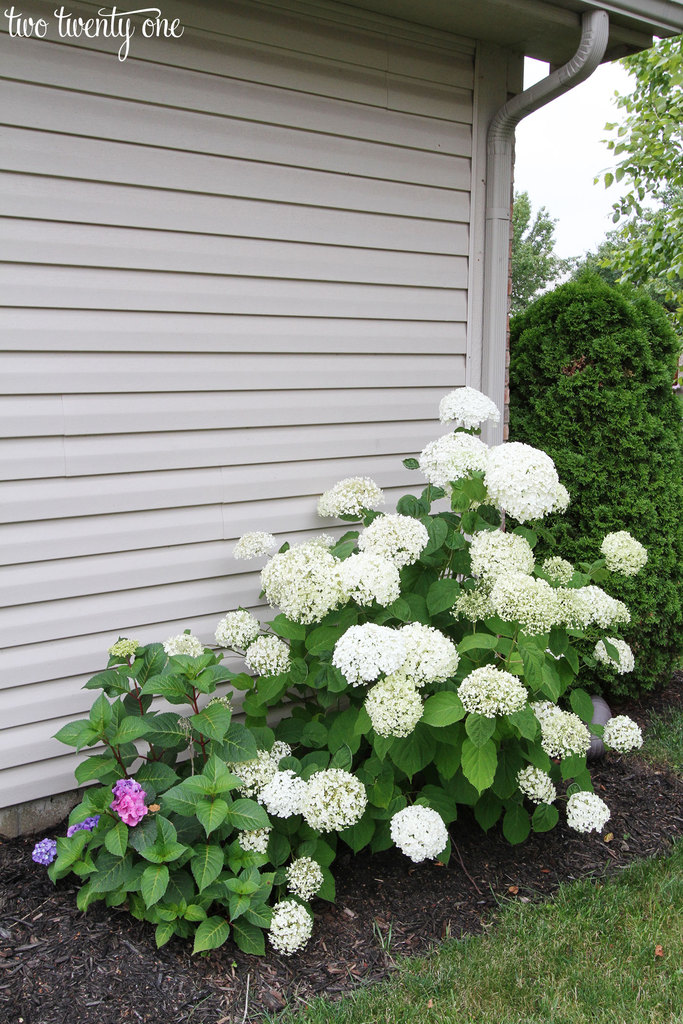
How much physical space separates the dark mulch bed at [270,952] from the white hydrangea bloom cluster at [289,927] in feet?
0.25

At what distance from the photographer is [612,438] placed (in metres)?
3.77

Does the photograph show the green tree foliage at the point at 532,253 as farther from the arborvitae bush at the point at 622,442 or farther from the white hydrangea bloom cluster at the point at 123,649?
the white hydrangea bloom cluster at the point at 123,649

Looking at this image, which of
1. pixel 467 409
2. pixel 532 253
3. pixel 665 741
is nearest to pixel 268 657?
pixel 467 409

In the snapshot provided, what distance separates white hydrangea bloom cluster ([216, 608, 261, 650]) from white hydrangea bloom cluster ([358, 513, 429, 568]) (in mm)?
477

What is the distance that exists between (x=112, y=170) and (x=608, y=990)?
2.80 m

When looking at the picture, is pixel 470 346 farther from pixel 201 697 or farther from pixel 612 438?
pixel 201 697

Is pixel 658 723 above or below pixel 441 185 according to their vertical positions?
below

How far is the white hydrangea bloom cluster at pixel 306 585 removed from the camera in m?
2.21

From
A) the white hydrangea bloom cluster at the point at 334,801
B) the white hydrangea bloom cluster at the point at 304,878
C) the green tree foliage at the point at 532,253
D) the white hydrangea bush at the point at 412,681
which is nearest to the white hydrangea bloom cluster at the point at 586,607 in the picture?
the white hydrangea bush at the point at 412,681

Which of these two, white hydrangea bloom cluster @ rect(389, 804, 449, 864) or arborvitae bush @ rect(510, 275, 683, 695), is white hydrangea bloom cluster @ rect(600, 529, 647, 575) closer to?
white hydrangea bloom cluster @ rect(389, 804, 449, 864)

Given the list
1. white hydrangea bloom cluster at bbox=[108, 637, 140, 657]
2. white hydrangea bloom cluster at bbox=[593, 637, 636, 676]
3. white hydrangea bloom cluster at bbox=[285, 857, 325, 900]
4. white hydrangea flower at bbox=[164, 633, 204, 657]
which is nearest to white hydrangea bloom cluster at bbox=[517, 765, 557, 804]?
white hydrangea bloom cluster at bbox=[593, 637, 636, 676]

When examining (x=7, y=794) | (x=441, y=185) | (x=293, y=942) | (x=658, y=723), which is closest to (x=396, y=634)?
(x=293, y=942)

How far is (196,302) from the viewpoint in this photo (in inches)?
104

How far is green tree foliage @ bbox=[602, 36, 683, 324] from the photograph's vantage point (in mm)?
6059
